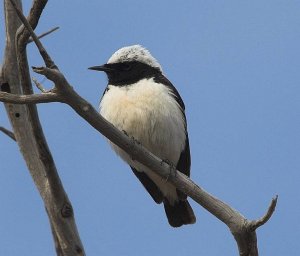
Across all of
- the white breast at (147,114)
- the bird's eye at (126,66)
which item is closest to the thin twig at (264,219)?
the white breast at (147,114)

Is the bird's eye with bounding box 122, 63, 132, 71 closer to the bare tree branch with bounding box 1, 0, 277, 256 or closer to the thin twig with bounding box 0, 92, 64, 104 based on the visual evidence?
the bare tree branch with bounding box 1, 0, 277, 256

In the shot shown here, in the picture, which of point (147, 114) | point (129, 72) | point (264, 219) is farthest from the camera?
point (129, 72)

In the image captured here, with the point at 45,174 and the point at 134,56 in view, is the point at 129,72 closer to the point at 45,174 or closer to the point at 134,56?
the point at 134,56

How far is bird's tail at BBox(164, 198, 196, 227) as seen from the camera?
8.81m

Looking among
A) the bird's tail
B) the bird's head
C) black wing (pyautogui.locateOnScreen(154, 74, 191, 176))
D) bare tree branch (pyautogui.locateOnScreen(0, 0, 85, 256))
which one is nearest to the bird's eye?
the bird's head

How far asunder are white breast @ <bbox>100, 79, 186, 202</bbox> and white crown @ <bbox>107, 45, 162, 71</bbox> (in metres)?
0.66

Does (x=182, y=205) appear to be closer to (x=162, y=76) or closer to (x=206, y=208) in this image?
(x=162, y=76)

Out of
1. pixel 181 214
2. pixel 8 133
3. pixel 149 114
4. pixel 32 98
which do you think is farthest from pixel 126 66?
pixel 32 98

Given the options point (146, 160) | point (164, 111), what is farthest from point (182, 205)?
point (146, 160)

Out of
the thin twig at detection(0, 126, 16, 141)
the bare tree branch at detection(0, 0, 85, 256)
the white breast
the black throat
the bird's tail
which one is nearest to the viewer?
the bare tree branch at detection(0, 0, 85, 256)

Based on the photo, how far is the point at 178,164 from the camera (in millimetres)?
8719

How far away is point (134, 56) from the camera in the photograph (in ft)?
29.2

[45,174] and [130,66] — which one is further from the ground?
[130,66]

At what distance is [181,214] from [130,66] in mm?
1938
